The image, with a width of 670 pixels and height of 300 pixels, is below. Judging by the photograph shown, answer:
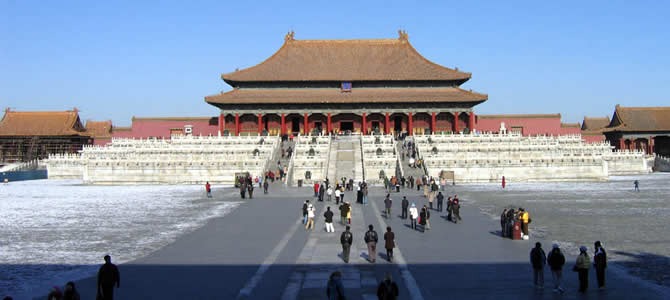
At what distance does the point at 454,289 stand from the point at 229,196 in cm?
2389

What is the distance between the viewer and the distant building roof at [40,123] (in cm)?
7488

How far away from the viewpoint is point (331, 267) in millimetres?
15195

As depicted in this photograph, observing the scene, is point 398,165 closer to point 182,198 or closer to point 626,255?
point 182,198

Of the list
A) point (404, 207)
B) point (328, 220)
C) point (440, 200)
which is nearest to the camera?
point (328, 220)

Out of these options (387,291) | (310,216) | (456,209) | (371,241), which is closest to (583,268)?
(387,291)

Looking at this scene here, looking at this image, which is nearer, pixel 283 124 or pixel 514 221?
pixel 514 221

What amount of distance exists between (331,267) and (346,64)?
60.8 metres

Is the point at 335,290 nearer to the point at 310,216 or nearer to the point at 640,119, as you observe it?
the point at 310,216

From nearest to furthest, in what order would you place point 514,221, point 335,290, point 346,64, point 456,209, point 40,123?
point 335,290 < point 514,221 < point 456,209 < point 346,64 < point 40,123

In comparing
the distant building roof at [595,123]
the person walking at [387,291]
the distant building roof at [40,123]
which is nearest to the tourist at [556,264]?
the person walking at [387,291]

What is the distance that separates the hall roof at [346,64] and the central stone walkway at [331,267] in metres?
48.8

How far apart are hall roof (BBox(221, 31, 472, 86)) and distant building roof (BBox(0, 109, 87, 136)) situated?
23.7m

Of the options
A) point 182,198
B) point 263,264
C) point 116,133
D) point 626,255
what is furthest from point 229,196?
point 116,133

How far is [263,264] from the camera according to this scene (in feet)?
51.3
